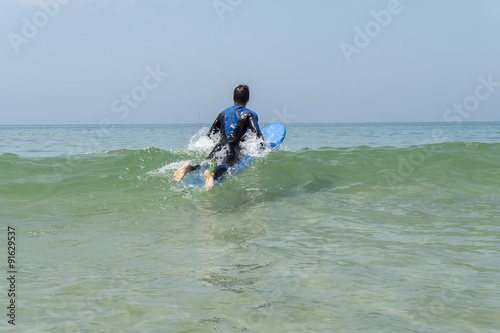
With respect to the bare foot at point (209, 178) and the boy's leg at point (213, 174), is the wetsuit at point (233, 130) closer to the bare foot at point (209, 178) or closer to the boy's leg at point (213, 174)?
the boy's leg at point (213, 174)

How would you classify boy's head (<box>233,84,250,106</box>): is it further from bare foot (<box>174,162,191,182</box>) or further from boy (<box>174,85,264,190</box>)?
bare foot (<box>174,162,191,182</box>)

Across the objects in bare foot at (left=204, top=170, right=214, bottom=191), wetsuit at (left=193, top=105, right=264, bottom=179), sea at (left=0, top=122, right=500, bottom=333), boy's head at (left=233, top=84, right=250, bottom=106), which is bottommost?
sea at (left=0, top=122, right=500, bottom=333)

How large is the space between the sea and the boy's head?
958mm

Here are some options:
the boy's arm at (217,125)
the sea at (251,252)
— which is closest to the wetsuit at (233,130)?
the boy's arm at (217,125)

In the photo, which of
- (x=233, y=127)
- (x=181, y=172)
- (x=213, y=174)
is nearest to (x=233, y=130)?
(x=233, y=127)

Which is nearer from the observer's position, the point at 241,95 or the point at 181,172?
the point at 181,172

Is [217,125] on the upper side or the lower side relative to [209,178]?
upper

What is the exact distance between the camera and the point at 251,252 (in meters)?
4.42

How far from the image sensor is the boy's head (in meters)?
8.20

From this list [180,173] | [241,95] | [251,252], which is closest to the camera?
[251,252]


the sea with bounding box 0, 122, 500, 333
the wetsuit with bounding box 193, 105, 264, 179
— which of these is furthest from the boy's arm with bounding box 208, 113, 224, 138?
the sea with bounding box 0, 122, 500, 333

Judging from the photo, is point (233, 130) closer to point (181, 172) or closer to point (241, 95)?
point (241, 95)

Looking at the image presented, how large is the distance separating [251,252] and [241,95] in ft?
14.1

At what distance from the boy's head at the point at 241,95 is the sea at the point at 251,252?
96cm
